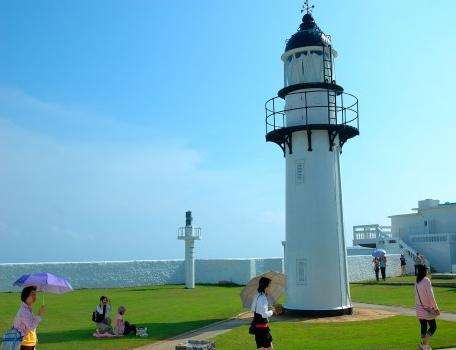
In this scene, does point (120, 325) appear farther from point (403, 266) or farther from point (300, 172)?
point (403, 266)

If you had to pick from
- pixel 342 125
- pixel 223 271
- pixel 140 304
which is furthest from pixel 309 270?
pixel 223 271

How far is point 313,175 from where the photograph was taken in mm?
18625

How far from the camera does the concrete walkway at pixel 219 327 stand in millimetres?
13323

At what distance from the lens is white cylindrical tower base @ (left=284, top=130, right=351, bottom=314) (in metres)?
18.2

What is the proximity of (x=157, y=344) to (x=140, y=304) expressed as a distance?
9811 mm

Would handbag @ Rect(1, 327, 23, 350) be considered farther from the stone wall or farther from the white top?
the stone wall

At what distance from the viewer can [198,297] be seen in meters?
25.8

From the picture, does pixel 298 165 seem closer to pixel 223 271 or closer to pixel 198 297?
pixel 198 297

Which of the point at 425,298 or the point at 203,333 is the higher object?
the point at 425,298

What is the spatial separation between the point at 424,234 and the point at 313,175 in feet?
84.5

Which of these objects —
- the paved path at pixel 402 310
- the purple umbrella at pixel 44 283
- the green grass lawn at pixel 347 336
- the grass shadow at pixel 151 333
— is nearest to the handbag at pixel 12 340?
the purple umbrella at pixel 44 283

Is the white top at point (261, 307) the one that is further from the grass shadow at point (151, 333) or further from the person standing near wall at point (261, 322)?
the grass shadow at point (151, 333)

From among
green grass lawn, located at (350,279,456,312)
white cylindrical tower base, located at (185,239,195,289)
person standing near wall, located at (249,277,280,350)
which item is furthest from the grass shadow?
white cylindrical tower base, located at (185,239,195,289)

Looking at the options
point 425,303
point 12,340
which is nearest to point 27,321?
point 12,340
